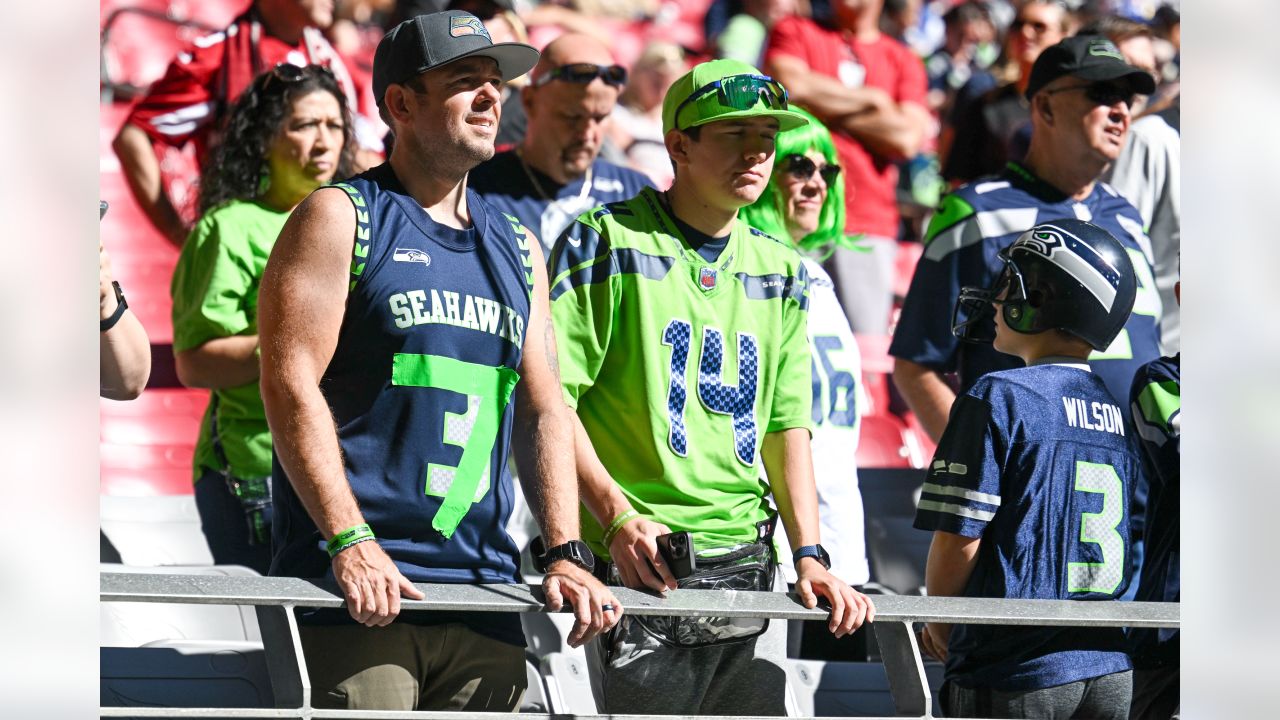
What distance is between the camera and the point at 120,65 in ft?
20.6

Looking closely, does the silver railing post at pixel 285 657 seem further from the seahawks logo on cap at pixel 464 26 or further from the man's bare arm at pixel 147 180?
the man's bare arm at pixel 147 180

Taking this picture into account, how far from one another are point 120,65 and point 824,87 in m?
2.84

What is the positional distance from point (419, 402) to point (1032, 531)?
131 centimetres

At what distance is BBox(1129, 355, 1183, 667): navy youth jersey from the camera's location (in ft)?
11.8

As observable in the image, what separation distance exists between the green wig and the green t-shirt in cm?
134

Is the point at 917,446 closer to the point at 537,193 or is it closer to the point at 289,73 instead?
the point at 537,193

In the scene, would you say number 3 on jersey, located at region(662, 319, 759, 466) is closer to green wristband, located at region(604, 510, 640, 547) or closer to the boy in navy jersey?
green wristband, located at region(604, 510, 640, 547)

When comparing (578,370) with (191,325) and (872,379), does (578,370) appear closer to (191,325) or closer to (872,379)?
(191,325)

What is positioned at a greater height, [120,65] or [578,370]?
[120,65]

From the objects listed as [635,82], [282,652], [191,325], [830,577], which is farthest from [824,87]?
[282,652]

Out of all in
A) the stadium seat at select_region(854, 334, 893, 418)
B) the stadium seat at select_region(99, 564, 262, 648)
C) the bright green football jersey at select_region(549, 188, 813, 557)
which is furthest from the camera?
Answer: the stadium seat at select_region(854, 334, 893, 418)

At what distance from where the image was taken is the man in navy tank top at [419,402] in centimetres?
279

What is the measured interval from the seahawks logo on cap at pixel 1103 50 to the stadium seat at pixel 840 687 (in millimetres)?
1870

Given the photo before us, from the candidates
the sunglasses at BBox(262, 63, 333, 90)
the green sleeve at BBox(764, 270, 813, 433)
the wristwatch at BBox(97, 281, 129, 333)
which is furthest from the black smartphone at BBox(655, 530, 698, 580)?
the sunglasses at BBox(262, 63, 333, 90)
